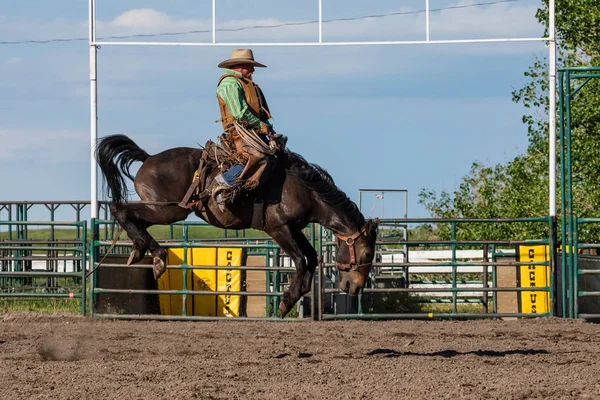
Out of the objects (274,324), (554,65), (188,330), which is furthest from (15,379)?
(554,65)

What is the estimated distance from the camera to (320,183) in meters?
8.03

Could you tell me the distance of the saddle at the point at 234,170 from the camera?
7.82 m

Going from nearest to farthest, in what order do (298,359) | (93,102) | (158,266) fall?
(158,266)
(298,359)
(93,102)

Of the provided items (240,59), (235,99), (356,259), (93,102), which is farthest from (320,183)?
(93,102)

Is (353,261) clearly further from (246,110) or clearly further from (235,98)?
(235,98)

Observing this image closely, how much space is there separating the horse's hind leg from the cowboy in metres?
0.74

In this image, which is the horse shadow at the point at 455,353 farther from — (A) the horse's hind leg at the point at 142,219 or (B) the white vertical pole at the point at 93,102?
(B) the white vertical pole at the point at 93,102

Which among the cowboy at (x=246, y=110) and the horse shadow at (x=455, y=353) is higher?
the cowboy at (x=246, y=110)

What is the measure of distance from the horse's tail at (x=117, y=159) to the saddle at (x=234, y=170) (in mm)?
819

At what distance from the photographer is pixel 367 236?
26.8 feet

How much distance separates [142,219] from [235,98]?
134 cm

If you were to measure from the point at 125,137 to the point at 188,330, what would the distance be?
3.56 meters

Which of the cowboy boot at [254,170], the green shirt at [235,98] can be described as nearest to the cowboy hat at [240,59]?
the green shirt at [235,98]

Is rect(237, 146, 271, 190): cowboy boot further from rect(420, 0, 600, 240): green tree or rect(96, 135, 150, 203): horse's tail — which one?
rect(420, 0, 600, 240): green tree
